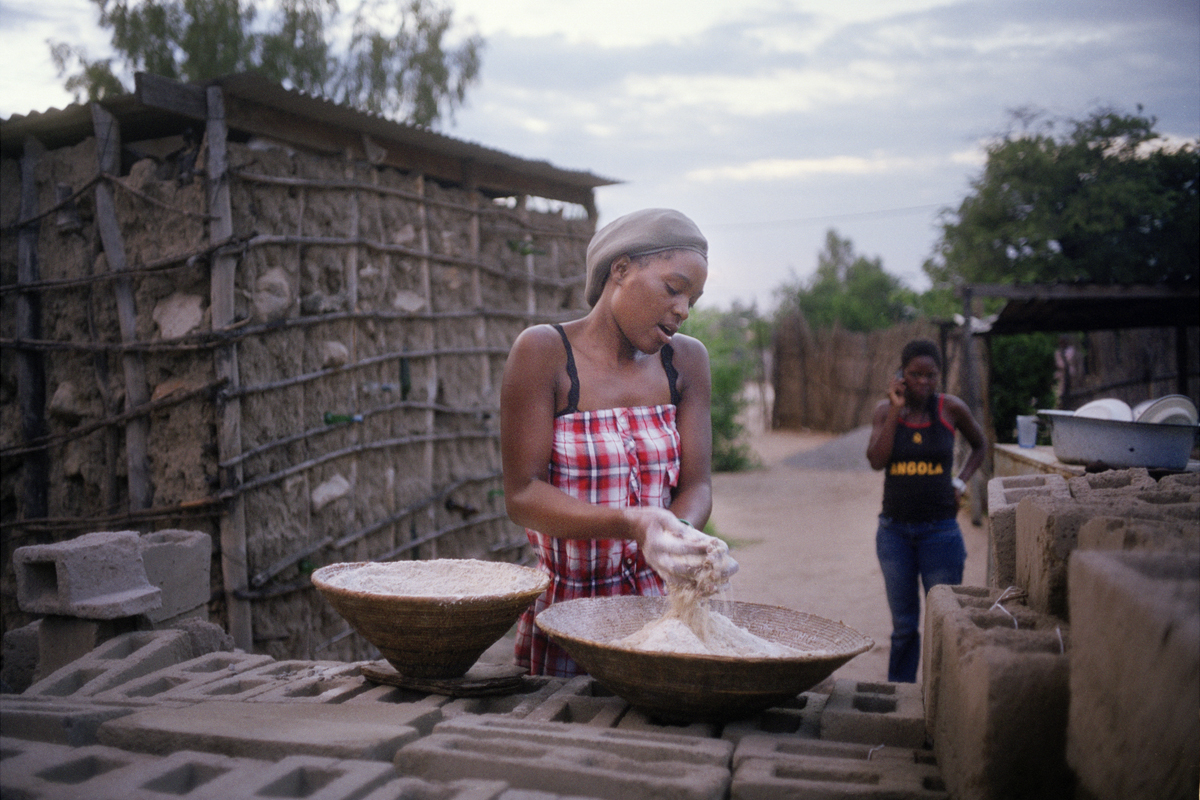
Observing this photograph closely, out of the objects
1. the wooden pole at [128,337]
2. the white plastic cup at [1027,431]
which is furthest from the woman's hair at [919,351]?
the wooden pole at [128,337]

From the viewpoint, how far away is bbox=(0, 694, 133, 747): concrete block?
157 centimetres

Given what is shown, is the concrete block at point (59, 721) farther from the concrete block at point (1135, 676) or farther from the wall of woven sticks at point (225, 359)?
the wall of woven sticks at point (225, 359)

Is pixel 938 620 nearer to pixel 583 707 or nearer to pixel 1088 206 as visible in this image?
pixel 583 707

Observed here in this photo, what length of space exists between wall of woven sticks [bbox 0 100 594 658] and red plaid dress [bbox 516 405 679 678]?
2847 mm

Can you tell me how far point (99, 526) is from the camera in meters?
4.73

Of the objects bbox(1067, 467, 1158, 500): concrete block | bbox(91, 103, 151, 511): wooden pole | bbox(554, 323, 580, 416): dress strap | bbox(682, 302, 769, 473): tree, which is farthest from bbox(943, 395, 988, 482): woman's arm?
bbox(682, 302, 769, 473): tree

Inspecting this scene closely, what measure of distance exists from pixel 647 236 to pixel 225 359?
10.4ft

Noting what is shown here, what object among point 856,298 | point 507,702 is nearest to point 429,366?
point 507,702

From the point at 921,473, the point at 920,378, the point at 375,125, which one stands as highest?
the point at 375,125

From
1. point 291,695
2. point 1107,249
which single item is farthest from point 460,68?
point 291,695

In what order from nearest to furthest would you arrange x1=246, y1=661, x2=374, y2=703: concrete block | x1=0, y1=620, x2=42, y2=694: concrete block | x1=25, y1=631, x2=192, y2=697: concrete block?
x1=246, y1=661, x2=374, y2=703: concrete block → x1=25, y1=631, x2=192, y2=697: concrete block → x1=0, y1=620, x2=42, y2=694: concrete block

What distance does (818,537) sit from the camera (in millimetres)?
9500

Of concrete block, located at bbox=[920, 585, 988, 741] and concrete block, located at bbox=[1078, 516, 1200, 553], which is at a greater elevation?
concrete block, located at bbox=[1078, 516, 1200, 553]

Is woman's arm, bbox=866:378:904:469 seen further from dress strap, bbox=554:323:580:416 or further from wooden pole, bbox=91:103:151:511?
wooden pole, bbox=91:103:151:511
